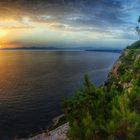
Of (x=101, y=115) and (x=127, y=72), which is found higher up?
(x=127, y=72)

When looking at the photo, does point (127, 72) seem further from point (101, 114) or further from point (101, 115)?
point (101, 115)

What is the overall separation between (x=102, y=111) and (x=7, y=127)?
43006 millimetres

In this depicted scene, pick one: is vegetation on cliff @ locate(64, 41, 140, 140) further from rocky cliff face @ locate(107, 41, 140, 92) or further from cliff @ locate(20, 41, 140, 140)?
rocky cliff face @ locate(107, 41, 140, 92)

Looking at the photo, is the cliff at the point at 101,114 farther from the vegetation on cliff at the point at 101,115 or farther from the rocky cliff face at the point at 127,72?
the rocky cliff face at the point at 127,72

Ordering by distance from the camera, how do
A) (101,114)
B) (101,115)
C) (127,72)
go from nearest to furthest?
(101,115)
(101,114)
(127,72)

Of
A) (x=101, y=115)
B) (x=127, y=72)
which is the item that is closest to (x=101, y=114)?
(x=101, y=115)

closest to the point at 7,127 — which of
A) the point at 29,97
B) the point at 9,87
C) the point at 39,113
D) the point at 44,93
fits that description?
A: the point at 39,113

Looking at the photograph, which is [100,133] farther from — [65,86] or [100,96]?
[65,86]

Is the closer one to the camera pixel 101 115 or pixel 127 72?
pixel 101 115

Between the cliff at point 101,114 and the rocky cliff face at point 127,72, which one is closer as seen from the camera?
the cliff at point 101,114

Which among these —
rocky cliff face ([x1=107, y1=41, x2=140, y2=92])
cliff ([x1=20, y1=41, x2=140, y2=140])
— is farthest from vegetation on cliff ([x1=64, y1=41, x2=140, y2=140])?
rocky cliff face ([x1=107, y1=41, x2=140, y2=92])

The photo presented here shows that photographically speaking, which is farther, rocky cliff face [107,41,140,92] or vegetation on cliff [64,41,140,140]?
rocky cliff face [107,41,140,92]

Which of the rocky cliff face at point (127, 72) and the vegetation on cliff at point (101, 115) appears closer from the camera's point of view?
the vegetation on cliff at point (101, 115)

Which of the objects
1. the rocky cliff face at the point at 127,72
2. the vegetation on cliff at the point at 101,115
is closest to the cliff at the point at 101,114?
the vegetation on cliff at the point at 101,115
